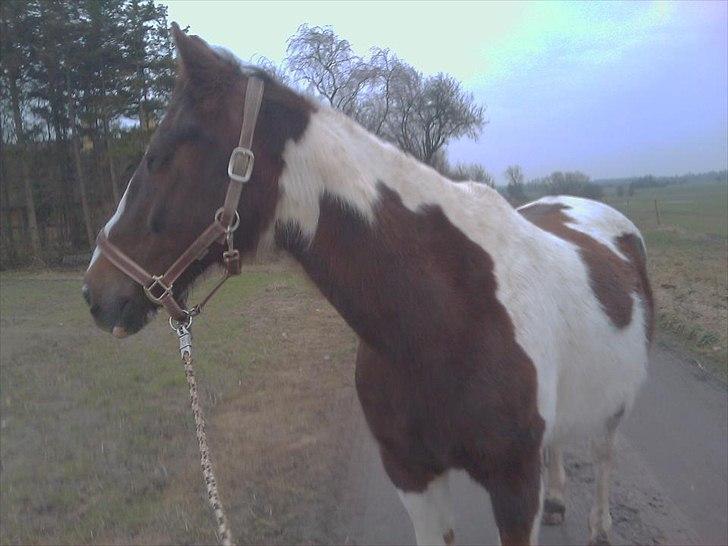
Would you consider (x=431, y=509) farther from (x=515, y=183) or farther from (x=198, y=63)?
(x=515, y=183)

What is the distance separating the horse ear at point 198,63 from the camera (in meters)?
2.11

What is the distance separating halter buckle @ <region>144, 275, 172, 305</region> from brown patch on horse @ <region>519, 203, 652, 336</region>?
1864mm

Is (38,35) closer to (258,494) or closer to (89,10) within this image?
(89,10)

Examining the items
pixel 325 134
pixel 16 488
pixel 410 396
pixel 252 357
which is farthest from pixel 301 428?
pixel 325 134

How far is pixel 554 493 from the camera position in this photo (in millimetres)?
3963

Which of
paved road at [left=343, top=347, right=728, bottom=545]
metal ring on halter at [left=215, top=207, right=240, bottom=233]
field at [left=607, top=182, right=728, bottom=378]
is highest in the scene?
metal ring on halter at [left=215, top=207, right=240, bottom=233]

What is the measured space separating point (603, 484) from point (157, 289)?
2.81 m

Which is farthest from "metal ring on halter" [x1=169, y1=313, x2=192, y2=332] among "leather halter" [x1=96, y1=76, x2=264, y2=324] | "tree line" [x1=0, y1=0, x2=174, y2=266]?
"tree line" [x1=0, y1=0, x2=174, y2=266]

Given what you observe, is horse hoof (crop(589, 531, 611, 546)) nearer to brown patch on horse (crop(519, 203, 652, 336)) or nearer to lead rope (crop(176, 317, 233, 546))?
brown patch on horse (crop(519, 203, 652, 336))

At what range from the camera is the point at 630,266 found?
3.84m

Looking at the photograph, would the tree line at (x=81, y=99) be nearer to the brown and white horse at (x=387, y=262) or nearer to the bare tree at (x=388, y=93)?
the bare tree at (x=388, y=93)

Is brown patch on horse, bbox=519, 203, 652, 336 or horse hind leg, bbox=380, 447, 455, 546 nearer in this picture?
horse hind leg, bbox=380, 447, 455, 546

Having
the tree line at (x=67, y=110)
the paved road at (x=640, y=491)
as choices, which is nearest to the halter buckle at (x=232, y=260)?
the paved road at (x=640, y=491)

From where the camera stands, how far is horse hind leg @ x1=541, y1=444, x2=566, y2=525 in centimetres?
395
